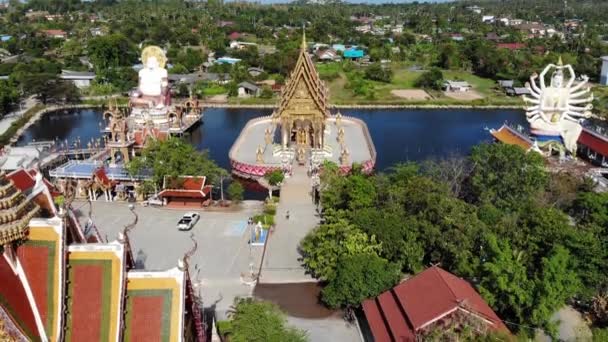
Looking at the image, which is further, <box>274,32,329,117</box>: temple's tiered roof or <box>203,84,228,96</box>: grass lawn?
<box>203,84,228,96</box>: grass lawn

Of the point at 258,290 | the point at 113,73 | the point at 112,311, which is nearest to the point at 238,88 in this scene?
the point at 113,73

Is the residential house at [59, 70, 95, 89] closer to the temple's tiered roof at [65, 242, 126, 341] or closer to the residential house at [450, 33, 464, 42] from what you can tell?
the temple's tiered roof at [65, 242, 126, 341]

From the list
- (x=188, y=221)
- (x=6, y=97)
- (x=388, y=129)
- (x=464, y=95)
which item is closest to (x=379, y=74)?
(x=464, y=95)

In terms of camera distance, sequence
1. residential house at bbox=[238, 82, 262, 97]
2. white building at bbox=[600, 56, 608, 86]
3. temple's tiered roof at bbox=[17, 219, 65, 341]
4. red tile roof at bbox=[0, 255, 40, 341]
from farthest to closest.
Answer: white building at bbox=[600, 56, 608, 86] → residential house at bbox=[238, 82, 262, 97] → temple's tiered roof at bbox=[17, 219, 65, 341] → red tile roof at bbox=[0, 255, 40, 341]

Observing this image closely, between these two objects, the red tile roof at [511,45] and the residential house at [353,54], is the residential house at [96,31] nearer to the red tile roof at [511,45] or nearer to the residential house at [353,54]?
the residential house at [353,54]

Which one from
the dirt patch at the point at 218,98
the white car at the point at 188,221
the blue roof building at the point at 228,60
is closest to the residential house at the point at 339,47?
the blue roof building at the point at 228,60

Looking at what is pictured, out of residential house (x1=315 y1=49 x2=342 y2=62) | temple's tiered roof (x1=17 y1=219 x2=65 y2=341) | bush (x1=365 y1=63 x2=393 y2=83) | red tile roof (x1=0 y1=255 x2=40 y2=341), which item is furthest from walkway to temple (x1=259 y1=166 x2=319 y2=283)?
residential house (x1=315 y1=49 x2=342 y2=62)

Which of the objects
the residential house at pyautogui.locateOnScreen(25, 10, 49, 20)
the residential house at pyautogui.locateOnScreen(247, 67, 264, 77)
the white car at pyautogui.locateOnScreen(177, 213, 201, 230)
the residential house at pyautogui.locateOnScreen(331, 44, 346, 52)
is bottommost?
the residential house at pyautogui.locateOnScreen(25, 10, 49, 20)
